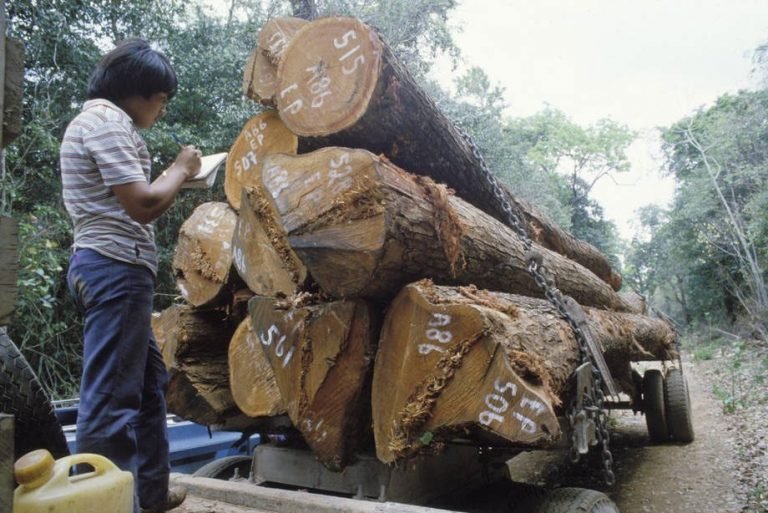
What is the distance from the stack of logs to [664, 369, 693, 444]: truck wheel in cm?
405

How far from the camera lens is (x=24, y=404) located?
5.46 ft

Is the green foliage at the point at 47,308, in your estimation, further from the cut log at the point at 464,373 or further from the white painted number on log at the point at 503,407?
the white painted number on log at the point at 503,407

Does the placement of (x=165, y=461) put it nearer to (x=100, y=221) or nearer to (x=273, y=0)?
(x=100, y=221)

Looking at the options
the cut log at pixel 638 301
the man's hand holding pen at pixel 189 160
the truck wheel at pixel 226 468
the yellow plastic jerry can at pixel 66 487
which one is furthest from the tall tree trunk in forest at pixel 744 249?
the yellow plastic jerry can at pixel 66 487

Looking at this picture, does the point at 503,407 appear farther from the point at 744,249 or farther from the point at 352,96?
the point at 744,249

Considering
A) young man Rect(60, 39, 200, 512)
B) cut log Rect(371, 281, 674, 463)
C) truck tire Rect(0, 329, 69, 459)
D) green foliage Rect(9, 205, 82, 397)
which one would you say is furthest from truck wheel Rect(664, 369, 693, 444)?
green foliage Rect(9, 205, 82, 397)

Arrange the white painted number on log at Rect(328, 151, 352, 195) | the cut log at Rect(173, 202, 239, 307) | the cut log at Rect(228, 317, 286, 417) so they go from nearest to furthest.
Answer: the white painted number on log at Rect(328, 151, 352, 195) → the cut log at Rect(228, 317, 286, 417) → the cut log at Rect(173, 202, 239, 307)

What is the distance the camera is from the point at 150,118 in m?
2.30

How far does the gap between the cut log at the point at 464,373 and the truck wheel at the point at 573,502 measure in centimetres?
53

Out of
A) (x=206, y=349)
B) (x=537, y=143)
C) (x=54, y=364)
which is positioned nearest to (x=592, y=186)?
(x=537, y=143)

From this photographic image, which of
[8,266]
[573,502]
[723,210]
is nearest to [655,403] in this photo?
[573,502]

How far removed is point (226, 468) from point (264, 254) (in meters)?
1.54

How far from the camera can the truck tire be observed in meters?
1.63

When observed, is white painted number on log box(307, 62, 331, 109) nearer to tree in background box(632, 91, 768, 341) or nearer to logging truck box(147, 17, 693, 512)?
logging truck box(147, 17, 693, 512)
